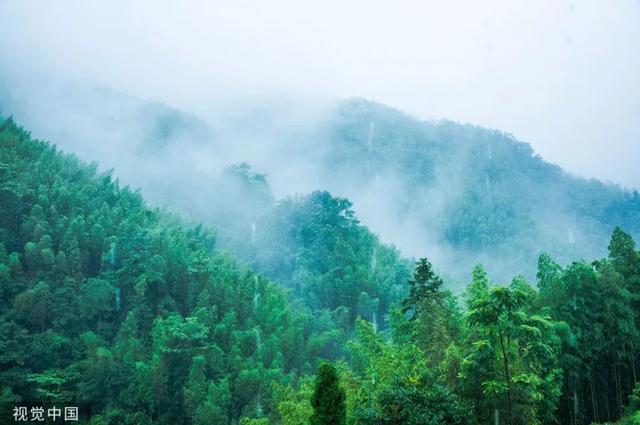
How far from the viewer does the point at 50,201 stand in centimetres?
3017

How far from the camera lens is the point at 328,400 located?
36.2 ft

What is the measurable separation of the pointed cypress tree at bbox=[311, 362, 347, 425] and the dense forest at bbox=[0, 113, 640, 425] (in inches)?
1.1

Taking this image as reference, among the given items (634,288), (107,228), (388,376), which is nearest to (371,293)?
(107,228)

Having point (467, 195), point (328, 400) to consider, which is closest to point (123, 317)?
point (328, 400)

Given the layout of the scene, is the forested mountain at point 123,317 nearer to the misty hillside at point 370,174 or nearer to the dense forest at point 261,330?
the dense forest at point 261,330

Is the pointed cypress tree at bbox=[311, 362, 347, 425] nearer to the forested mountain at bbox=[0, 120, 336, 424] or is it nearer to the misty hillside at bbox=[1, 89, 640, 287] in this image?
the forested mountain at bbox=[0, 120, 336, 424]

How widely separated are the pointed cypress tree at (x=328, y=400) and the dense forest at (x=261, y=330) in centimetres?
3

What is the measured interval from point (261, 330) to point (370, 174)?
50673 mm

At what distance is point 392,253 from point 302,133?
41945 millimetres

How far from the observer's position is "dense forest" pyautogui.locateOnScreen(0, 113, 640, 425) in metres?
13.0

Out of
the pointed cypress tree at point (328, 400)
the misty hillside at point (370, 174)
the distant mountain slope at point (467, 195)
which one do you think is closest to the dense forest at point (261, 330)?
the pointed cypress tree at point (328, 400)

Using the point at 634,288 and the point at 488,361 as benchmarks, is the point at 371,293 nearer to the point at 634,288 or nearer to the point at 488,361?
the point at 634,288

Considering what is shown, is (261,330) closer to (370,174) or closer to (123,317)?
(123,317)

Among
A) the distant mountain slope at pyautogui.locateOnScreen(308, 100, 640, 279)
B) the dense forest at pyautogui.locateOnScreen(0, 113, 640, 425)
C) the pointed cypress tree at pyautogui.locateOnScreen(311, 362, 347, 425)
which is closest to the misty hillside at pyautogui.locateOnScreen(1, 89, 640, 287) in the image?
the distant mountain slope at pyautogui.locateOnScreen(308, 100, 640, 279)
